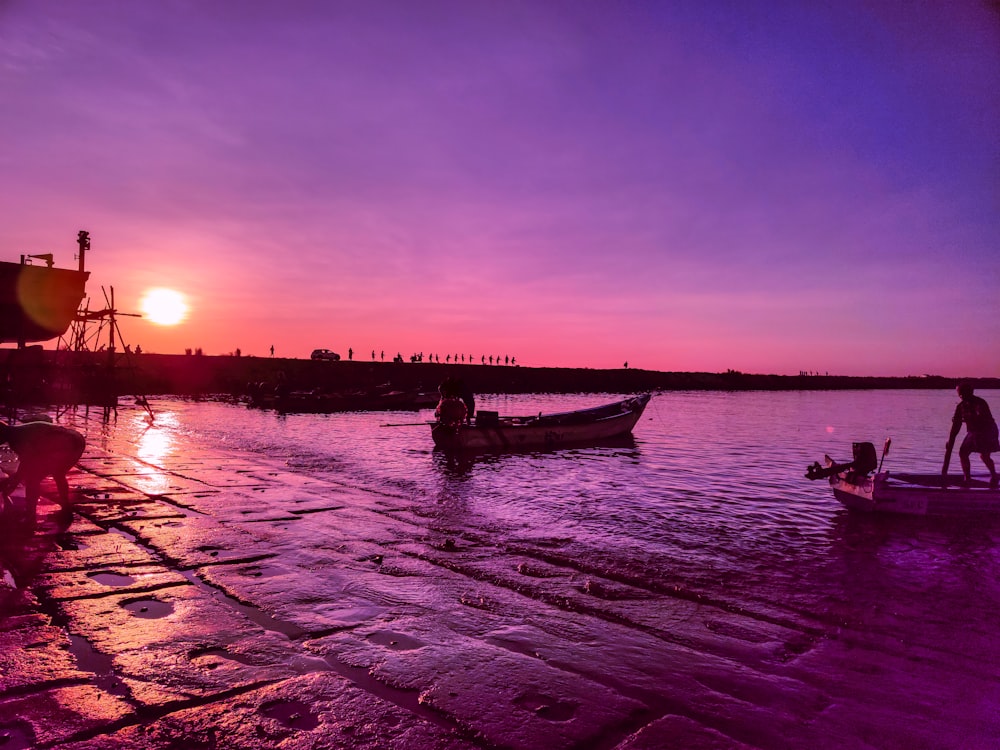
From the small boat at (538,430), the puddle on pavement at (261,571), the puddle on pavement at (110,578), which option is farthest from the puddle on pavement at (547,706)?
the small boat at (538,430)

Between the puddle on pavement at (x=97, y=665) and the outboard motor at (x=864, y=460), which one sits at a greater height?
the outboard motor at (x=864, y=460)

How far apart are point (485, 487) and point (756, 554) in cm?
764

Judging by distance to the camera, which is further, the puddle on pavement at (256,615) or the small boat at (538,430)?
the small boat at (538,430)

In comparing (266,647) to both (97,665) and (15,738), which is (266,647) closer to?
(97,665)

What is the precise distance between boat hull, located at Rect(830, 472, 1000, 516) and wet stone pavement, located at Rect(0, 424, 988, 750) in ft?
27.0

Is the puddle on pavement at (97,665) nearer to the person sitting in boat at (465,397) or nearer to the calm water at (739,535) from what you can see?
the calm water at (739,535)

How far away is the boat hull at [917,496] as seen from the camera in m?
12.3

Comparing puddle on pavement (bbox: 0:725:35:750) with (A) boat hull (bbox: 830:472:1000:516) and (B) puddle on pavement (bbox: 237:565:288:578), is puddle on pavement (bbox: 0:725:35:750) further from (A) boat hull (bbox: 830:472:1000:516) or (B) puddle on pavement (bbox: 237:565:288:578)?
(A) boat hull (bbox: 830:472:1000:516)

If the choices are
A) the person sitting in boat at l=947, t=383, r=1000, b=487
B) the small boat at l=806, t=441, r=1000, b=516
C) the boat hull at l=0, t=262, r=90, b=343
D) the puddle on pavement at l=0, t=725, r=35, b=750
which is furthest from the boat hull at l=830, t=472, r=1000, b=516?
the boat hull at l=0, t=262, r=90, b=343

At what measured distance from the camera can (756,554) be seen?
9766 millimetres

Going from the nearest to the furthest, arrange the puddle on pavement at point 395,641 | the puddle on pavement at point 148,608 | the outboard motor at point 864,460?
the puddle on pavement at point 395,641 → the puddle on pavement at point 148,608 → the outboard motor at point 864,460

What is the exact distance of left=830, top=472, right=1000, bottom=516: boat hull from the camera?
12.3m

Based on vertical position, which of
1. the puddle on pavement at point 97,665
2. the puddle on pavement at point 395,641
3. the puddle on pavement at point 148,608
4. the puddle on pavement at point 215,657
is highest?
the puddle on pavement at point 97,665

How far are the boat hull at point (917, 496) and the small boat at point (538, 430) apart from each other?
1288 cm
